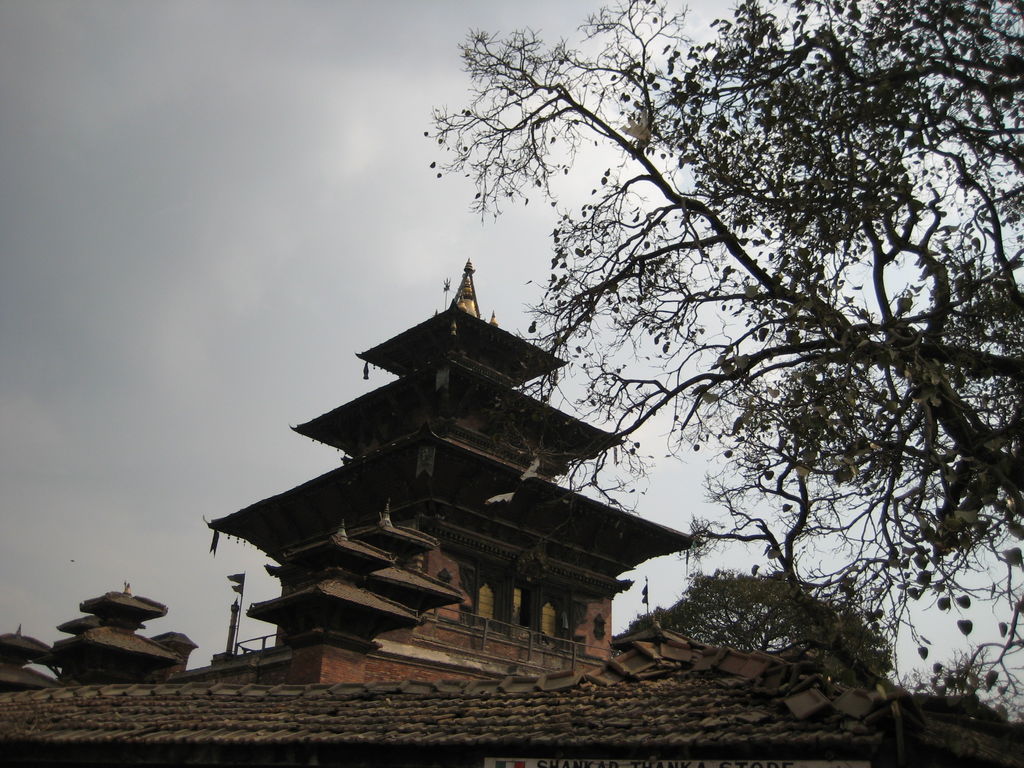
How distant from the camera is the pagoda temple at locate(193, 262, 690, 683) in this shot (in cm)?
1386

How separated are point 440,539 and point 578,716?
13.3 m

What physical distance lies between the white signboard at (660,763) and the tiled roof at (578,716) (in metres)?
0.07

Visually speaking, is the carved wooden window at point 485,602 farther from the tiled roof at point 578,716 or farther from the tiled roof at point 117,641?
the tiled roof at point 578,716

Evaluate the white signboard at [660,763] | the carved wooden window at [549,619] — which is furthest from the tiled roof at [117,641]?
the white signboard at [660,763]

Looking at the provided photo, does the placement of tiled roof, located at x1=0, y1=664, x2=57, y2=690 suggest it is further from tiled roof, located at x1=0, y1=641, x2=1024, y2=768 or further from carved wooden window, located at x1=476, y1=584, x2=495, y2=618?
carved wooden window, located at x1=476, y1=584, x2=495, y2=618

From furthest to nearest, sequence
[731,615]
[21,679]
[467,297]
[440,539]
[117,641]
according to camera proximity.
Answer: [731,615] < [467,297] < [440,539] < [21,679] < [117,641]

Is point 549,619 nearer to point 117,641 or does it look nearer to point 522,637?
point 522,637

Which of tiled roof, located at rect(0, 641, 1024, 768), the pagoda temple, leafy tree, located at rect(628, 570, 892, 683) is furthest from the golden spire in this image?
tiled roof, located at rect(0, 641, 1024, 768)

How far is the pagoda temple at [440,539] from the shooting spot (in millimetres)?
13859

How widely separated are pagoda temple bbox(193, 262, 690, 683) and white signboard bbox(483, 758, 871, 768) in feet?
13.7

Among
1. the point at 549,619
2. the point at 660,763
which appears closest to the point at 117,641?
the point at 549,619

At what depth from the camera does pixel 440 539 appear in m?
21.0

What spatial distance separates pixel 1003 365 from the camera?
8438mm

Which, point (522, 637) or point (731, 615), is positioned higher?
point (731, 615)
